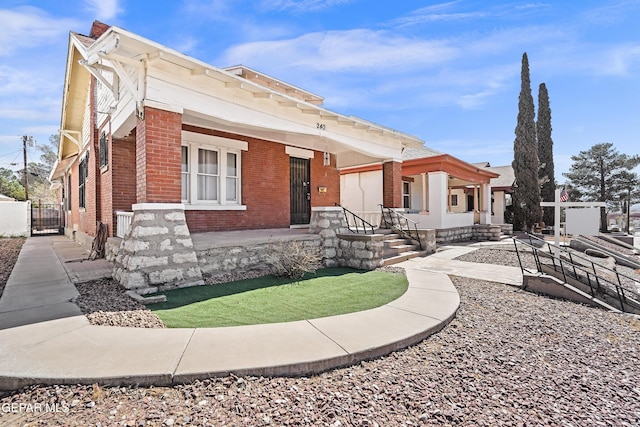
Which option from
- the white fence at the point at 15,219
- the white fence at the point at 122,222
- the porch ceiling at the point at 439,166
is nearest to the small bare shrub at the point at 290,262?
the white fence at the point at 122,222

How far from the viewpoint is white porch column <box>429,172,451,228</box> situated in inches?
501

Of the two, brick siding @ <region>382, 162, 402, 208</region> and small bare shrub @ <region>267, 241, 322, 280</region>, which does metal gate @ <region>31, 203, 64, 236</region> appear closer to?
small bare shrub @ <region>267, 241, 322, 280</region>

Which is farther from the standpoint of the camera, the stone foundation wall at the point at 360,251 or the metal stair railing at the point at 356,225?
the metal stair railing at the point at 356,225

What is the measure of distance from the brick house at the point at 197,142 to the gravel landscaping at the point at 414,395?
339cm

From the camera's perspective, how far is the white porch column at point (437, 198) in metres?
12.7

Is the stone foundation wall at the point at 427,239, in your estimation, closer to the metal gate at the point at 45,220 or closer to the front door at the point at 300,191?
the front door at the point at 300,191

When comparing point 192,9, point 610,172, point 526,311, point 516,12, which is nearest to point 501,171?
point 610,172

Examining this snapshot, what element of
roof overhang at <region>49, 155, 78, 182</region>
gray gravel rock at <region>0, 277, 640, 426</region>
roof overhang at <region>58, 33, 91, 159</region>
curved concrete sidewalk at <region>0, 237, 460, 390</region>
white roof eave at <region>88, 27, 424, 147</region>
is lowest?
gray gravel rock at <region>0, 277, 640, 426</region>

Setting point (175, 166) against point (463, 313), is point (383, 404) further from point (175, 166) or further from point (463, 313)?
point (175, 166)

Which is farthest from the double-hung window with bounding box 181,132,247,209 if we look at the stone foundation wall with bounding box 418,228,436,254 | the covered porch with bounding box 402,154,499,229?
the covered porch with bounding box 402,154,499,229

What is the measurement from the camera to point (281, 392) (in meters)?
2.32

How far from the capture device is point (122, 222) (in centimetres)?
682

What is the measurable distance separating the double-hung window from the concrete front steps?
4.49 metres

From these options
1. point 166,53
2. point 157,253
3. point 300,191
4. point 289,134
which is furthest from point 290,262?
point 300,191
